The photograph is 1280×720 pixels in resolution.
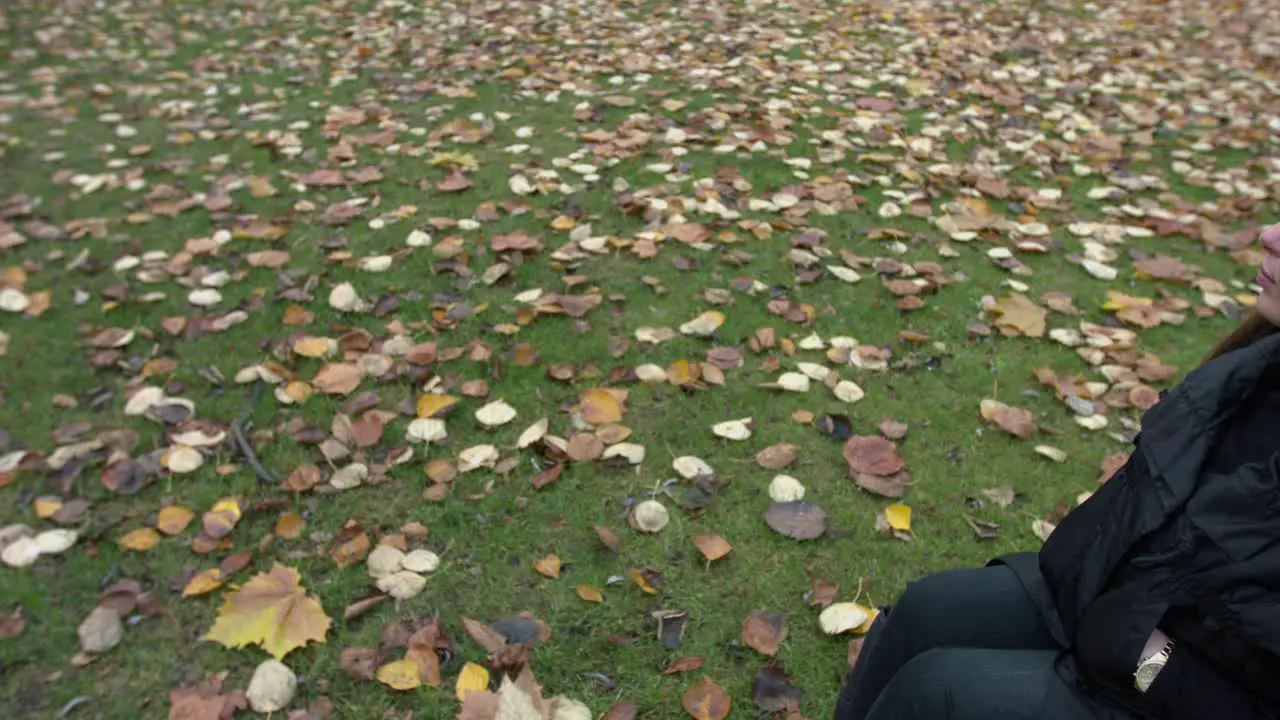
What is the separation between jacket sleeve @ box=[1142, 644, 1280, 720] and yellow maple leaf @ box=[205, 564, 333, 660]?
178cm

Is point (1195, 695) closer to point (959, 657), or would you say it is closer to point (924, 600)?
point (959, 657)

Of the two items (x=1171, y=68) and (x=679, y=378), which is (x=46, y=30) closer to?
(x=679, y=378)

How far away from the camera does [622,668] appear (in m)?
1.95

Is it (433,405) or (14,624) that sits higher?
(433,405)

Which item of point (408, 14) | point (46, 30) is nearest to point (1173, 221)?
point (408, 14)

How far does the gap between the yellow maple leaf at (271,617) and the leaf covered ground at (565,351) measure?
0.03ft

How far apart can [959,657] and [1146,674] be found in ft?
0.91

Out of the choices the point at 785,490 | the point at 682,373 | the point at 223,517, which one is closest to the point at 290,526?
A: the point at 223,517

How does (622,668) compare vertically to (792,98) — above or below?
below

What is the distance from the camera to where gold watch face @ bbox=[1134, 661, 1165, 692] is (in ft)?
3.84

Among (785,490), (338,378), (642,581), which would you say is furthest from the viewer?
(338,378)

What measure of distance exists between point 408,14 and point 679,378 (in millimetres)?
4962

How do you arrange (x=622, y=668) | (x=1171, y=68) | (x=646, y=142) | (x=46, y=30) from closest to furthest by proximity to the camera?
(x=622, y=668), (x=646, y=142), (x=1171, y=68), (x=46, y=30)

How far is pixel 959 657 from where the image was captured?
1364mm
